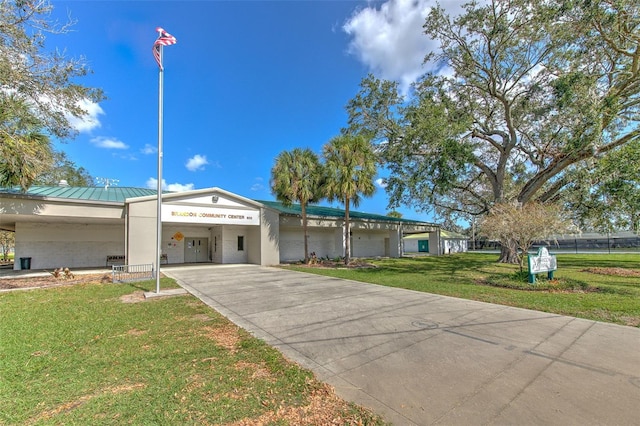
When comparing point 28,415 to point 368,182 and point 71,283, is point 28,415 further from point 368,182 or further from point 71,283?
point 368,182

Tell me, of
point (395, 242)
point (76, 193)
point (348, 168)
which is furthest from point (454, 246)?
point (76, 193)

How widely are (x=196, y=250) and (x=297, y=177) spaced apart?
1057 cm

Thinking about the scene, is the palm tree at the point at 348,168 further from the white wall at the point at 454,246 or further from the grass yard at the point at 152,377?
the white wall at the point at 454,246

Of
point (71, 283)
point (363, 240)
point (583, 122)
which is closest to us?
point (71, 283)

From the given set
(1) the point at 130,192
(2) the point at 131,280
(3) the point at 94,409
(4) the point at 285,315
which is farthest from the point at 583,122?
(1) the point at 130,192

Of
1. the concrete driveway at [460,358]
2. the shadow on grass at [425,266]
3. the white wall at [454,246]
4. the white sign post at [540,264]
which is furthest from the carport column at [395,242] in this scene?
the concrete driveway at [460,358]

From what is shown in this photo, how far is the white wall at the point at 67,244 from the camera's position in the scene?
17.4m

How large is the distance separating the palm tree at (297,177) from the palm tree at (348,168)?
894 mm

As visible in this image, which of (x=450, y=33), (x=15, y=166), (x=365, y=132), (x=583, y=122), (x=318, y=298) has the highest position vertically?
(x=450, y=33)

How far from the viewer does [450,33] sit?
59.3ft

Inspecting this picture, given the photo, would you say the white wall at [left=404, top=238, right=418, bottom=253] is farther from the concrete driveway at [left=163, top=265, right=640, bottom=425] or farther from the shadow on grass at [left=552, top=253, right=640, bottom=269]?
the concrete driveway at [left=163, top=265, right=640, bottom=425]

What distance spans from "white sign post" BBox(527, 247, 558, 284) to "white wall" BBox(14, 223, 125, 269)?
925 inches

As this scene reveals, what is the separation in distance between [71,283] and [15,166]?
15.9 ft

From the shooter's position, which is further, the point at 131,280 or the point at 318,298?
the point at 131,280
